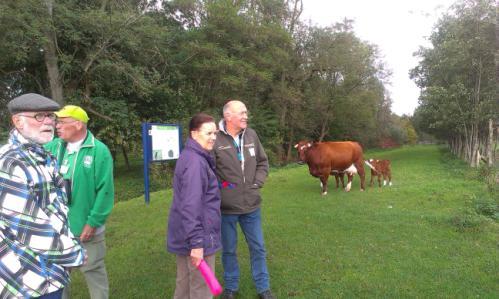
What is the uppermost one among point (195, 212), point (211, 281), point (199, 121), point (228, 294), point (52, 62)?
point (52, 62)

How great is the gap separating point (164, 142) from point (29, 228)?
629cm

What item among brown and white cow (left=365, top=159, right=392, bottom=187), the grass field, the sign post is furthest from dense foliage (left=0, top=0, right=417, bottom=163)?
brown and white cow (left=365, top=159, right=392, bottom=187)

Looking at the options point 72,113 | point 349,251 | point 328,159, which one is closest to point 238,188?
point 72,113

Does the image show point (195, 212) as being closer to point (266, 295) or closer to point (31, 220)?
point (31, 220)

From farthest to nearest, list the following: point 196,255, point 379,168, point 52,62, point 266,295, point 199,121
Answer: point 52,62 < point 379,168 < point 266,295 < point 199,121 < point 196,255

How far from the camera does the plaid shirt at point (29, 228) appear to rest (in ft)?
6.79

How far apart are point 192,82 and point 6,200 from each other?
2357 cm

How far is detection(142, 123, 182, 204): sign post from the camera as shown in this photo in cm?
798

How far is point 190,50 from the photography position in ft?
73.0

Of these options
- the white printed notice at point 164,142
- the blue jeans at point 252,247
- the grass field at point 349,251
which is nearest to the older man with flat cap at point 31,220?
the blue jeans at point 252,247

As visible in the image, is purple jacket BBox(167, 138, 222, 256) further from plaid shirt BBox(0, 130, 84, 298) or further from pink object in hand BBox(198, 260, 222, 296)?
plaid shirt BBox(0, 130, 84, 298)

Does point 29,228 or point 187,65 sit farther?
point 187,65

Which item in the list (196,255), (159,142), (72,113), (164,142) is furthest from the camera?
(164,142)

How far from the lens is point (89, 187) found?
352cm
